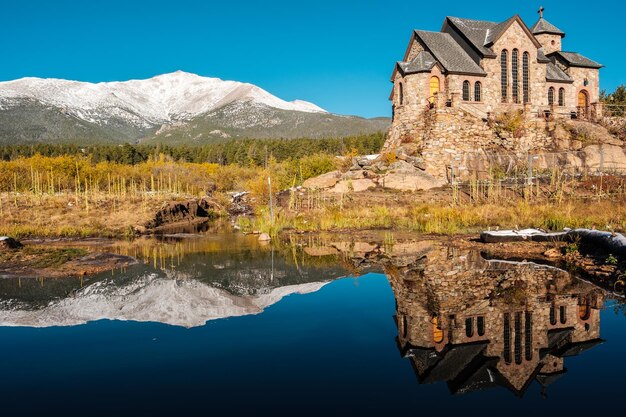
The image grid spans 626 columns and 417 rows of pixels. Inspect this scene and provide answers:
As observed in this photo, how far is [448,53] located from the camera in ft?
135

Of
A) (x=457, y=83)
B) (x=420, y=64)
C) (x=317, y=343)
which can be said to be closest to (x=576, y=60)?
(x=457, y=83)

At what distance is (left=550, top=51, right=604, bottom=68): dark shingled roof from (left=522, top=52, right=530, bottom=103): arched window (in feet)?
18.9

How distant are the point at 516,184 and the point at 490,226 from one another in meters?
10.0

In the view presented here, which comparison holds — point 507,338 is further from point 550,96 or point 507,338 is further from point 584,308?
point 550,96

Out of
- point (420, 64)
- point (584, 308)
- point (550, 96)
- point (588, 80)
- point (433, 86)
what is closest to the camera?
point (584, 308)

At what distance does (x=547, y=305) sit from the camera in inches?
406

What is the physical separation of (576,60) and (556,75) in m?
3.86

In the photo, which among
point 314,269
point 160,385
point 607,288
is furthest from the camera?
point 314,269

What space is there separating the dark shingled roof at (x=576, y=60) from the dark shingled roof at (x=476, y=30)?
7.16 meters

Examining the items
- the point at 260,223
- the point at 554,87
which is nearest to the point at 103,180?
the point at 260,223

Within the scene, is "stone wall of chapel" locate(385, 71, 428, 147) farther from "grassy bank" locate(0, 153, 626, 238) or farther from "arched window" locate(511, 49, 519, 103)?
"grassy bank" locate(0, 153, 626, 238)

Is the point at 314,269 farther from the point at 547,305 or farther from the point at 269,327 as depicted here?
the point at 547,305

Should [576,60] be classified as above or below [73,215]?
above

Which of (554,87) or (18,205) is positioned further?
(554,87)
